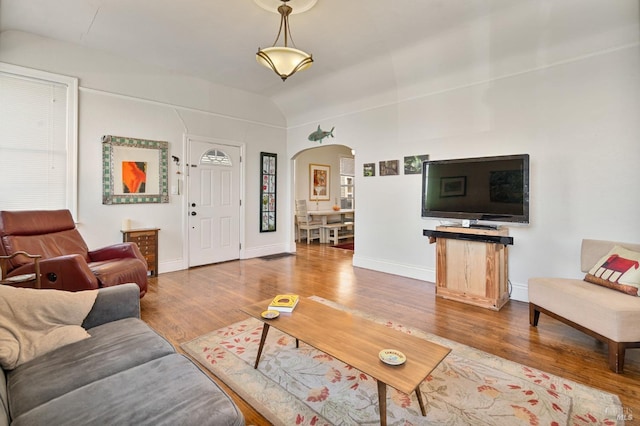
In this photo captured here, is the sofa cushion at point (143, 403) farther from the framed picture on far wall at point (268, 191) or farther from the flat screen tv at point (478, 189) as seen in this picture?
the framed picture on far wall at point (268, 191)

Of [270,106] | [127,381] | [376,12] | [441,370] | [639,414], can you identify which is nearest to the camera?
[127,381]

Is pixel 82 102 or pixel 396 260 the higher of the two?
pixel 82 102

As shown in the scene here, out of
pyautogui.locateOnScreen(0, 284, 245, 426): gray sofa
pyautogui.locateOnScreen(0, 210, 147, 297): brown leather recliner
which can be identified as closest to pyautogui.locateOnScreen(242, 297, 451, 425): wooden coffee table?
pyautogui.locateOnScreen(0, 284, 245, 426): gray sofa

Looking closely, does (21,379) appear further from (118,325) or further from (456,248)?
(456,248)

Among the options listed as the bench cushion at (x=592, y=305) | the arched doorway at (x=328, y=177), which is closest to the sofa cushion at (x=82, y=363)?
the bench cushion at (x=592, y=305)

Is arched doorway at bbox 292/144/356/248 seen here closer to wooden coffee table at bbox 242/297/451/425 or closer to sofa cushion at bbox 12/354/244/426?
wooden coffee table at bbox 242/297/451/425

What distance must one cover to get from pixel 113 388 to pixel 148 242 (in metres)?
3.72

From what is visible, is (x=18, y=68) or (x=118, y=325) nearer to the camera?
(x=118, y=325)

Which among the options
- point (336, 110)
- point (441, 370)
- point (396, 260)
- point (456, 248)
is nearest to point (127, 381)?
point (441, 370)

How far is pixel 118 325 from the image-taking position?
6.01 ft

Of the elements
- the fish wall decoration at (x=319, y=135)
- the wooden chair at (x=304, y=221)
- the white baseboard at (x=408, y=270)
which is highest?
the fish wall decoration at (x=319, y=135)

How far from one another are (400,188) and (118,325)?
389 cm

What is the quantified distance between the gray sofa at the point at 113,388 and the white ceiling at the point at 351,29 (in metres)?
3.10

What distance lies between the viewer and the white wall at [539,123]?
299 centimetres
